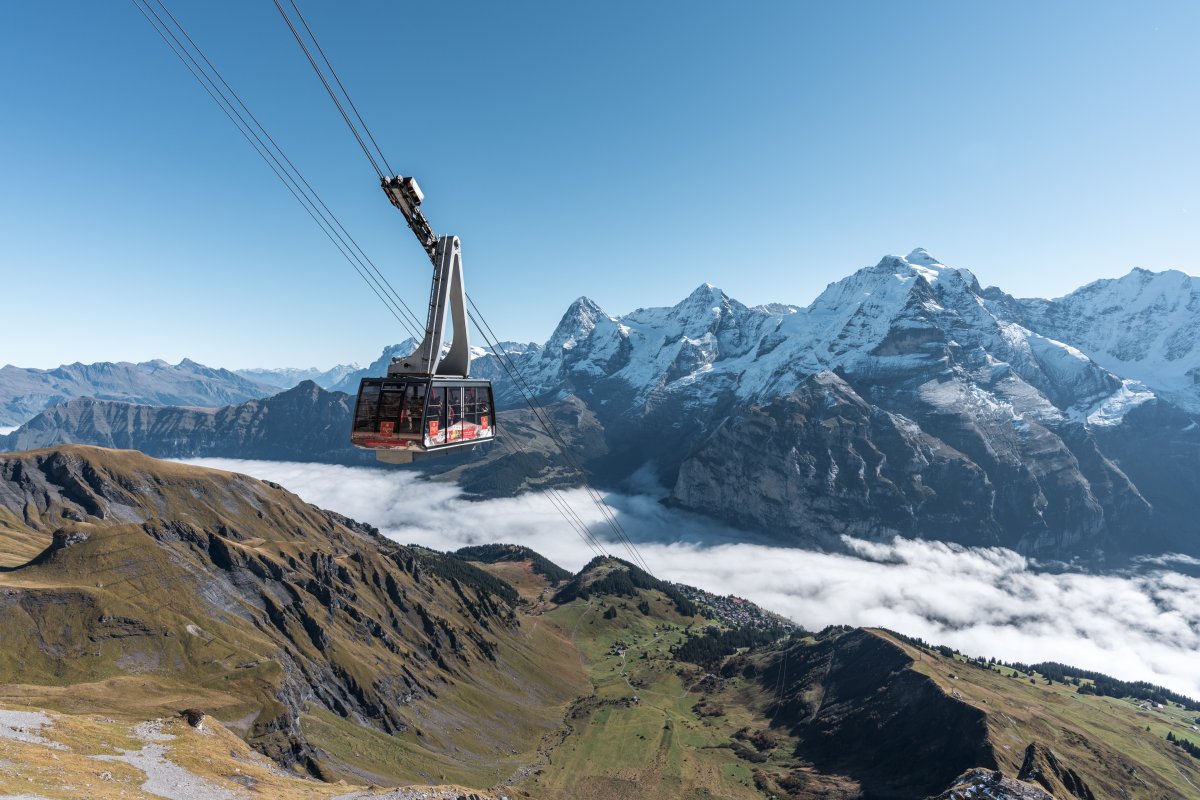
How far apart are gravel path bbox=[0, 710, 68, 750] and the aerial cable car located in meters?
65.2

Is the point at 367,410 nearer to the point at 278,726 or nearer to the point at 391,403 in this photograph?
the point at 391,403

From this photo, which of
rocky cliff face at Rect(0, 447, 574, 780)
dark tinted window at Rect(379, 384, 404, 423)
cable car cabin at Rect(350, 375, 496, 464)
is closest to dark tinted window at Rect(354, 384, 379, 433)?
cable car cabin at Rect(350, 375, 496, 464)

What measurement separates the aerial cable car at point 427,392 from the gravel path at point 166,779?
57.6 meters

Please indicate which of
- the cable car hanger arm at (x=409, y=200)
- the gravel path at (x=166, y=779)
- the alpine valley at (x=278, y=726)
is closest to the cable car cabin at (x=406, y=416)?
the cable car hanger arm at (x=409, y=200)

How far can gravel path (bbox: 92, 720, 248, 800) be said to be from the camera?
6769cm

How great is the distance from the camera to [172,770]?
74.2m

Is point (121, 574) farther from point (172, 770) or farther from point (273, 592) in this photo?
point (172, 770)

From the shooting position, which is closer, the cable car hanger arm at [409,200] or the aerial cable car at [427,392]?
the cable car hanger arm at [409,200]

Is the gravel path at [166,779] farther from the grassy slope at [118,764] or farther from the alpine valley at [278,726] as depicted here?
the grassy slope at [118,764]

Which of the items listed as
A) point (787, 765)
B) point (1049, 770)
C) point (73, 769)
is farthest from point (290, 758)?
point (1049, 770)

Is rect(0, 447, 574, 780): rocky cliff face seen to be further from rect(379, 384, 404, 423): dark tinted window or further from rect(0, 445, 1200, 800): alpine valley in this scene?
rect(379, 384, 404, 423): dark tinted window

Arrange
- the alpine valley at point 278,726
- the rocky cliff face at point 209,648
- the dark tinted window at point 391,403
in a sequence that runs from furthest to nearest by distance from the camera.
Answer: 1. the rocky cliff face at point 209,648
2. the alpine valley at point 278,726
3. the dark tinted window at point 391,403

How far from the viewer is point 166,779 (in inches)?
2783

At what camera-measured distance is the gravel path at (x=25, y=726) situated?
68.4 m
